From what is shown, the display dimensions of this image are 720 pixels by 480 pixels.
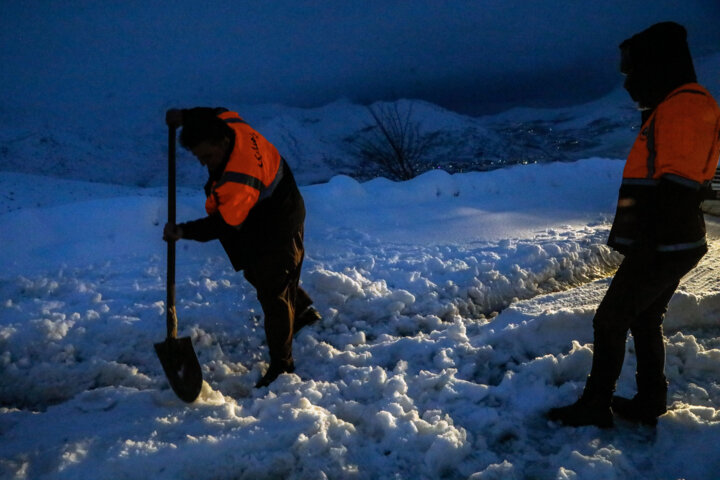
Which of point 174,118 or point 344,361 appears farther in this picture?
point 344,361

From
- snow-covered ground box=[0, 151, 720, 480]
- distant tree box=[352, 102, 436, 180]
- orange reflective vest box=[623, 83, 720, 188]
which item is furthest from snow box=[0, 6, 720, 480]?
distant tree box=[352, 102, 436, 180]

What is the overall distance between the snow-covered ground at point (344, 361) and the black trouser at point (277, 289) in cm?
24

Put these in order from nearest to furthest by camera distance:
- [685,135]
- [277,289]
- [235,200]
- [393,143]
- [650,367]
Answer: [685,135] < [650,367] < [235,200] < [277,289] < [393,143]

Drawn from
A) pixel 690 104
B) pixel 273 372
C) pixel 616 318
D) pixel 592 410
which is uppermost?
pixel 690 104

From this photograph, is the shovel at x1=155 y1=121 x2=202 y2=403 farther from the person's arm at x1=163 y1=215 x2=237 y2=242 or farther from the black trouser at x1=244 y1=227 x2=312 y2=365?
the black trouser at x1=244 y1=227 x2=312 y2=365

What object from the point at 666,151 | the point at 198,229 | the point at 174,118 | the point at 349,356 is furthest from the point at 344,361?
the point at 666,151

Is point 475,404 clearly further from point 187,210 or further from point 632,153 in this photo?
point 187,210

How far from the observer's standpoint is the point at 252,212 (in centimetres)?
268

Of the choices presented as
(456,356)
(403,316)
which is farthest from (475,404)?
(403,316)

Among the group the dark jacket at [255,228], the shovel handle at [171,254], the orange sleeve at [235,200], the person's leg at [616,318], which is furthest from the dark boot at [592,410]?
the shovel handle at [171,254]

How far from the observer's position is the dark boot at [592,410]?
227 centimetres

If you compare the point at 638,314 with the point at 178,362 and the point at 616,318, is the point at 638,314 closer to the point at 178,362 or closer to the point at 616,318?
the point at 616,318

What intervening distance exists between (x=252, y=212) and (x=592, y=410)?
2.18m

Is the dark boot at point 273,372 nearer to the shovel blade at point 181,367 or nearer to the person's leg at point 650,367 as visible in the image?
the shovel blade at point 181,367
